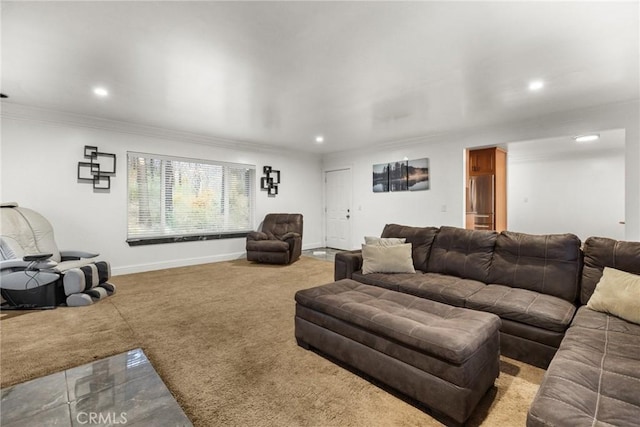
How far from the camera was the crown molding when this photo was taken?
3945 millimetres

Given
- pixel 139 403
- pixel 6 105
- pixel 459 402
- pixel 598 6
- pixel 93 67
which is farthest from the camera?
pixel 6 105

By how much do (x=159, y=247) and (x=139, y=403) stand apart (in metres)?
4.11

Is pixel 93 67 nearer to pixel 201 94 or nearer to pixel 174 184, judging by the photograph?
pixel 201 94

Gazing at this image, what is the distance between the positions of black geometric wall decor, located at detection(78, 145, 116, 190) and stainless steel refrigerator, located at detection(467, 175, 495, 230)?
6.28m

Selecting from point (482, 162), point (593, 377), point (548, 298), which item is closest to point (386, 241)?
point (548, 298)

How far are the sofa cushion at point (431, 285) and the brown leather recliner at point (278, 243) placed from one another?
8.56 feet

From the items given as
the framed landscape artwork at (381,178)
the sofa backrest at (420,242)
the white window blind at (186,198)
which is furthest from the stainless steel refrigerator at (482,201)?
the white window blind at (186,198)

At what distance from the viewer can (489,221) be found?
5.80 metres

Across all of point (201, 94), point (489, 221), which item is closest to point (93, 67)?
point (201, 94)

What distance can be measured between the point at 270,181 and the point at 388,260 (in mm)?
4220

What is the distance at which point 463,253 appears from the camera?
3004mm

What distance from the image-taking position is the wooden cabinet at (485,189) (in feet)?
18.6

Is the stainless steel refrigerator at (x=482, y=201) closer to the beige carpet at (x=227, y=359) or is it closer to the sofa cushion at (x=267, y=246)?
the sofa cushion at (x=267, y=246)

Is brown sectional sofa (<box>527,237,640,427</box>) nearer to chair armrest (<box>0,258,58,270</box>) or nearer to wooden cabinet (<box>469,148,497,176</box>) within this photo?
wooden cabinet (<box>469,148,497,176</box>)
